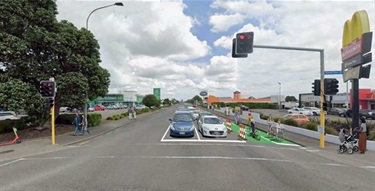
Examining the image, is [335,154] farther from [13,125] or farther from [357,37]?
[13,125]

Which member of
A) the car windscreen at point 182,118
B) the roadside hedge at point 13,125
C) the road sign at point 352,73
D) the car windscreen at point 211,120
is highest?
→ the road sign at point 352,73

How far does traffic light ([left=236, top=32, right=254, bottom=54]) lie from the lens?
1223cm

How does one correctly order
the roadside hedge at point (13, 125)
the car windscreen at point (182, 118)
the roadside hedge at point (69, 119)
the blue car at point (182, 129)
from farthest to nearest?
the roadside hedge at point (69, 119) → the car windscreen at point (182, 118) → the roadside hedge at point (13, 125) → the blue car at point (182, 129)

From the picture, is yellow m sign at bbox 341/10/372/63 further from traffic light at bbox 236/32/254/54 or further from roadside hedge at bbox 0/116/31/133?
roadside hedge at bbox 0/116/31/133

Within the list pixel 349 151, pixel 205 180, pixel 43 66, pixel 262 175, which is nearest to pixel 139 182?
pixel 205 180

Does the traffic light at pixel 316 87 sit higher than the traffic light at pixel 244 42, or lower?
lower

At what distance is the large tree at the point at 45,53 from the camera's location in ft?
48.6

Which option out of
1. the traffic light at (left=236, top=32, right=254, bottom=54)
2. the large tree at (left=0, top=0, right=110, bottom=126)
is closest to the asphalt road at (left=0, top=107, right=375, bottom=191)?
the traffic light at (left=236, top=32, right=254, bottom=54)

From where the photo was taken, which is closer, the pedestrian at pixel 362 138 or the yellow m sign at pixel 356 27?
the pedestrian at pixel 362 138

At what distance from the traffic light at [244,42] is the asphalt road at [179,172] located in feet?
15.5

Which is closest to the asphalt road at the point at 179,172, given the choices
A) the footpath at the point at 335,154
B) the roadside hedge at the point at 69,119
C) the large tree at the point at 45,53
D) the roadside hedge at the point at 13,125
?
the footpath at the point at 335,154

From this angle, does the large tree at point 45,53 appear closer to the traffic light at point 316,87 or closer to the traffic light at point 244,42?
the traffic light at point 244,42

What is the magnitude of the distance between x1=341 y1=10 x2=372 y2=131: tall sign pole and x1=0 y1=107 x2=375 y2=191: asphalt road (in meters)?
5.75

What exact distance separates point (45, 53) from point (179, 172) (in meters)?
14.1
